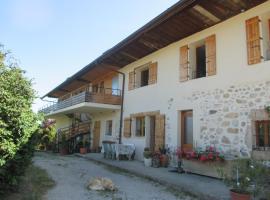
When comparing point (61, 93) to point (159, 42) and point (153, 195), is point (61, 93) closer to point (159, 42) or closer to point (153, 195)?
point (159, 42)

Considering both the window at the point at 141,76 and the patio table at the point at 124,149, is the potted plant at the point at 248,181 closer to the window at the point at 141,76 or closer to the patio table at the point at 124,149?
the patio table at the point at 124,149

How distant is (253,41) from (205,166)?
4.53 m

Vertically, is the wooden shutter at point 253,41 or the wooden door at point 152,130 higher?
the wooden shutter at point 253,41

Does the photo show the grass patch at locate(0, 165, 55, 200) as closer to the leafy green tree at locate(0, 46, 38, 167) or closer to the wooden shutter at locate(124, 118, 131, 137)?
the leafy green tree at locate(0, 46, 38, 167)

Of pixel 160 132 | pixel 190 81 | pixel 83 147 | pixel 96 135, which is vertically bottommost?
pixel 83 147

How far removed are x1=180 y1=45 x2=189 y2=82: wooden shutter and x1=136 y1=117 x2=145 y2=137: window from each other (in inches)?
145

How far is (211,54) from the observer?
10102mm

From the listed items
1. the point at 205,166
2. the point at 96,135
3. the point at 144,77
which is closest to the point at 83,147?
the point at 96,135

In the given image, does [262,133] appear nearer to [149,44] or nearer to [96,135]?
[149,44]

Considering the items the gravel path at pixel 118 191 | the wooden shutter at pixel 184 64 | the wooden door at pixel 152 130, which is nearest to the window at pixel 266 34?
the wooden shutter at pixel 184 64

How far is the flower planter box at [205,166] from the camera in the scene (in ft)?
26.5

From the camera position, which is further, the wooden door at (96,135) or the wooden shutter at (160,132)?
the wooden door at (96,135)

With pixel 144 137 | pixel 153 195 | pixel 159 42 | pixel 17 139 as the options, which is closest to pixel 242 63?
pixel 159 42

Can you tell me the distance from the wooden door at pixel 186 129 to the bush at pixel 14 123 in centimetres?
670
